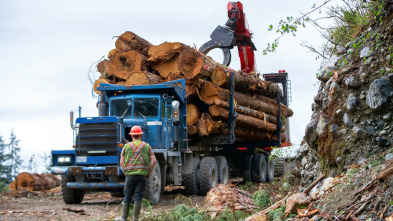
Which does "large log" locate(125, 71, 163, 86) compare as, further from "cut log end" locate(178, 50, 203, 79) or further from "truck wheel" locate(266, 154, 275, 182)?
"truck wheel" locate(266, 154, 275, 182)

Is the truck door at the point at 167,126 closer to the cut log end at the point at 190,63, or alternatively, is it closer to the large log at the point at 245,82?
the cut log end at the point at 190,63

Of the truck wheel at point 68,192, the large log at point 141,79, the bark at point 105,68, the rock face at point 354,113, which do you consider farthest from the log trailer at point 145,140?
the rock face at point 354,113

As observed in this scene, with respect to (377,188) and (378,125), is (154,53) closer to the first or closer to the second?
(378,125)

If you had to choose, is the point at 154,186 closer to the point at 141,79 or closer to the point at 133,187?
the point at 141,79

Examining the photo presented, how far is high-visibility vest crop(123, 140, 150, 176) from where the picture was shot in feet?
26.4

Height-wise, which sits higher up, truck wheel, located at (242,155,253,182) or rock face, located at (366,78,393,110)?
rock face, located at (366,78,393,110)

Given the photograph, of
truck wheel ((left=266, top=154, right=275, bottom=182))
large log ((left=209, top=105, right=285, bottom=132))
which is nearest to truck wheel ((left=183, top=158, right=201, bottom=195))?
large log ((left=209, top=105, right=285, bottom=132))

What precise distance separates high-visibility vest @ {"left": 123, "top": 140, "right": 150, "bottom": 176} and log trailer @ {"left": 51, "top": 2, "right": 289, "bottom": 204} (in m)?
2.85

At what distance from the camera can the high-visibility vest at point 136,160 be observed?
8055 mm

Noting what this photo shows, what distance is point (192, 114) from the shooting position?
13844mm

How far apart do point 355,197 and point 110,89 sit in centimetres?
765

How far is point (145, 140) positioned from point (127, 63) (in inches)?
98.9

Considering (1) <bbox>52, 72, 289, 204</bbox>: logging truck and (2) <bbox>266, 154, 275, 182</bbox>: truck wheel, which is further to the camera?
(2) <bbox>266, 154, 275, 182</bbox>: truck wheel

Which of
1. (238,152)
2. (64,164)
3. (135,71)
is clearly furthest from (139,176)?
(238,152)
